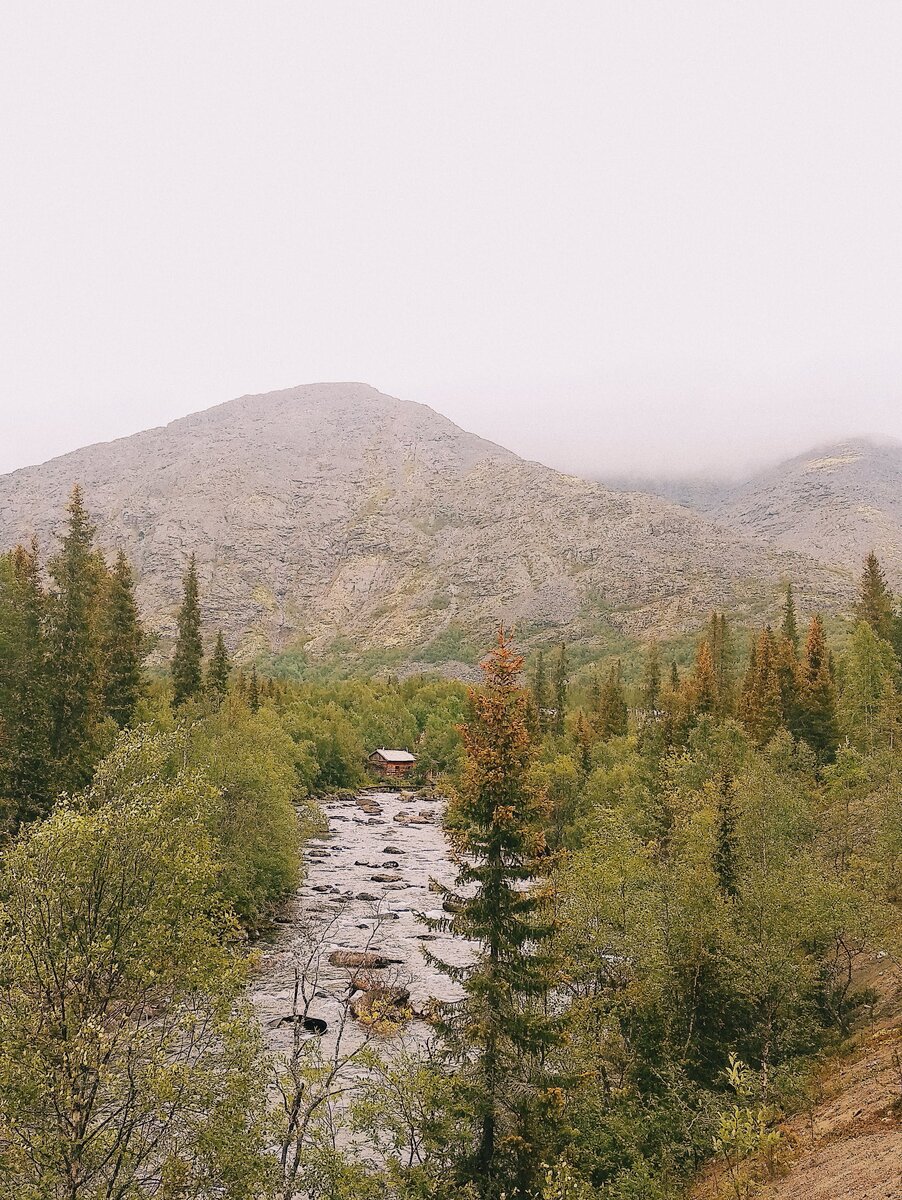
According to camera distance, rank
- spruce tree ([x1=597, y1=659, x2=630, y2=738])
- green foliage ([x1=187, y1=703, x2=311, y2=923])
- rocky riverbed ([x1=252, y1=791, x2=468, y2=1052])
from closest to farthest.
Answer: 1. rocky riverbed ([x1=252, y1=791, x2=468, y2=1052])
2. green foliage ([x1=187, y1=703, x2=311, y2=923])
3. spruce tree ([x1=597, y1=659, x2=630, y2=738])

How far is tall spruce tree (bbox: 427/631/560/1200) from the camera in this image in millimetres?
19781

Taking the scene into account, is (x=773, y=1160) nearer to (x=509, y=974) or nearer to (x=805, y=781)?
(x=509, y=974)

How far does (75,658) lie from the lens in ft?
154

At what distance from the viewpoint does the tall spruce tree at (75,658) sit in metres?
45.9

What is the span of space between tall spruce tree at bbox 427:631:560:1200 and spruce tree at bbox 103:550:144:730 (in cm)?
4385

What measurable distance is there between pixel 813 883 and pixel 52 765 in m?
39.8

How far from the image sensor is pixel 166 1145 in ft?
62.5

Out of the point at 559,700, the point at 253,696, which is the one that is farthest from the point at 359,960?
the point at 559,700

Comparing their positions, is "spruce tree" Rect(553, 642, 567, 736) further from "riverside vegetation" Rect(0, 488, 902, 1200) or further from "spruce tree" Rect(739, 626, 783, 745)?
"riverside vegetation" Rect(0, 488, 902, 1200)

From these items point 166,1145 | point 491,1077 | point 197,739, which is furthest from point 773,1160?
point 197,739

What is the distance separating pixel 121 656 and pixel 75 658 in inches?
491

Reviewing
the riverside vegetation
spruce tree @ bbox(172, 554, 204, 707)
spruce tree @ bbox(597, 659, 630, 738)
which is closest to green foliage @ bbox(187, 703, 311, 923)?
the riverside vegetation

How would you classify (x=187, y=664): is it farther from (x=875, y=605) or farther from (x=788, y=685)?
(x=875, y=605)

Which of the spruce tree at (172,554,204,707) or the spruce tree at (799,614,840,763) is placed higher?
the spruce tree at (172,554,204,707)
